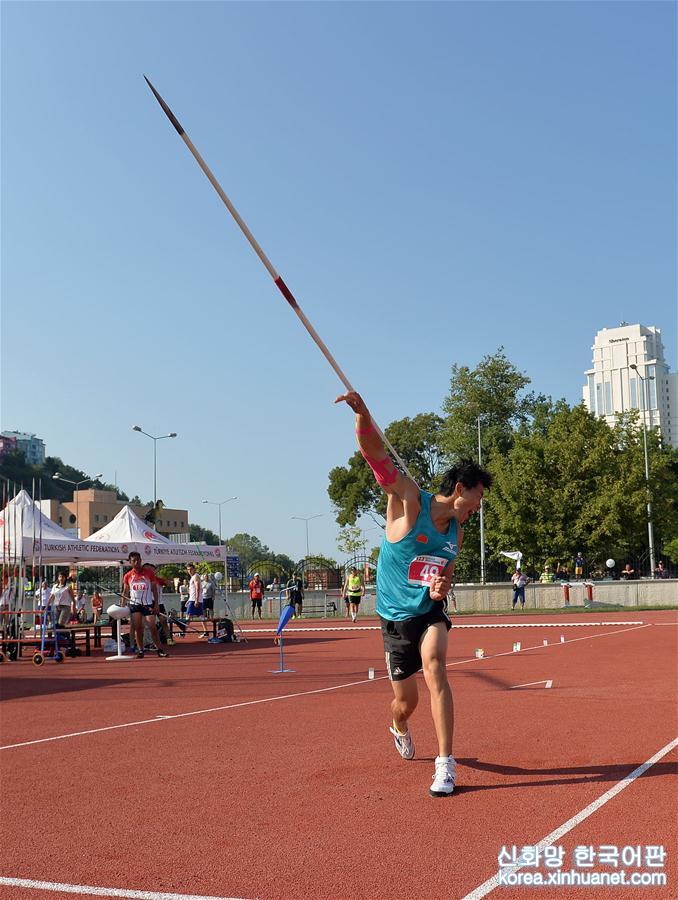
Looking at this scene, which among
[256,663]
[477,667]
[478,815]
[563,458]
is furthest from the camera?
[563,458]

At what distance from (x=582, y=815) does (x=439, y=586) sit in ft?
4.91

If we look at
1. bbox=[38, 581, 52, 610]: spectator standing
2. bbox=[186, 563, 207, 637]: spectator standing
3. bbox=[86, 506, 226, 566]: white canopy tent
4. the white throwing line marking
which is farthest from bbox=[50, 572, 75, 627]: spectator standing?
the white throwing line marking

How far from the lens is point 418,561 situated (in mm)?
5766

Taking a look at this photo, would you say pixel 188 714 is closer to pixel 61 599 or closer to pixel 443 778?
pixel 443 778

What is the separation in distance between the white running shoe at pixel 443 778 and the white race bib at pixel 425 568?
41.2 inches

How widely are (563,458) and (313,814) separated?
42219 millimetres

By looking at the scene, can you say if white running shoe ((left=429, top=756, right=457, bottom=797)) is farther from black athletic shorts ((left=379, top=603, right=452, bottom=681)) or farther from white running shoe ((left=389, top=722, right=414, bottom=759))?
white running shoe ((left=389, top=722, right=414, bottom=759))

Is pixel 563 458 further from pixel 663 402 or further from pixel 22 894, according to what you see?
pixel 663 402

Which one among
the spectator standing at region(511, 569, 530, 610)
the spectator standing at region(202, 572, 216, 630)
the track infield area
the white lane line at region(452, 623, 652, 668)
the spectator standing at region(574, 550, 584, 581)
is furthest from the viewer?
the spectator standing at region(574, 550, 584, 581)

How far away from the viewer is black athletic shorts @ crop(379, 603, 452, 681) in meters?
5.79

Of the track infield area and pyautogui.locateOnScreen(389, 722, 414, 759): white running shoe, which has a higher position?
pyautogui.locateOnScreen(389, 722, 414, 759): white running shoe

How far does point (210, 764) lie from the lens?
6.56 m

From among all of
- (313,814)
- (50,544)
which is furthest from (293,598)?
(313,814)

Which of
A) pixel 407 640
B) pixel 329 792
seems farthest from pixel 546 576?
pixel 329 792
